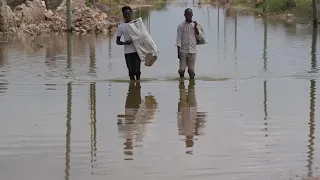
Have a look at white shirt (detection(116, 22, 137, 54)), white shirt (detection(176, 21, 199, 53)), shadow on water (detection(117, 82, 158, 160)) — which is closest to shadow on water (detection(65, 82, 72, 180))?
shadow on water (detection(117, 82, 158, 160))

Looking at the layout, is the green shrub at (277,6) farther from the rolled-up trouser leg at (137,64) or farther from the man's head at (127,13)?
the man's head at (127,13)

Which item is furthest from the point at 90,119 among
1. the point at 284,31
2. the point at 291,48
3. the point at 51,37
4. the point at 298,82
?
the point at 284,31

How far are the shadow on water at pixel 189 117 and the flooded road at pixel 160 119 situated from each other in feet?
0.05

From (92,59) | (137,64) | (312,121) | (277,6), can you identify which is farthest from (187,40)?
(277,6)

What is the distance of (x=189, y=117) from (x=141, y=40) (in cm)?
368

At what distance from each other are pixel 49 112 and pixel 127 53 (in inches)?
133

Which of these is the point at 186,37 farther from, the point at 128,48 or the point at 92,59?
the point at 92,59

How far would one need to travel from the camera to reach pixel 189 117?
9.76 meters

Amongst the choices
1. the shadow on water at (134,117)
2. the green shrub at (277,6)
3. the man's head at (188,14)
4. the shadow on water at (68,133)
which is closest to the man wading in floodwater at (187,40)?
the man's head at (188,14)

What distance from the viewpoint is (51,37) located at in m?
27.4

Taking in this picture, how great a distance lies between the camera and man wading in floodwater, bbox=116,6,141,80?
12891mm

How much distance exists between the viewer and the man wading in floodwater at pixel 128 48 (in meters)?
12.9

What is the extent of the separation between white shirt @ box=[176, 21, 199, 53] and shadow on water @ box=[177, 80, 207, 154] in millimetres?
1081

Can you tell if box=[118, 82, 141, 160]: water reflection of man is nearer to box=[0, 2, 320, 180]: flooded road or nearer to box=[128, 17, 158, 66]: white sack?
box=[0, 2, 320, 180]: flooded road
